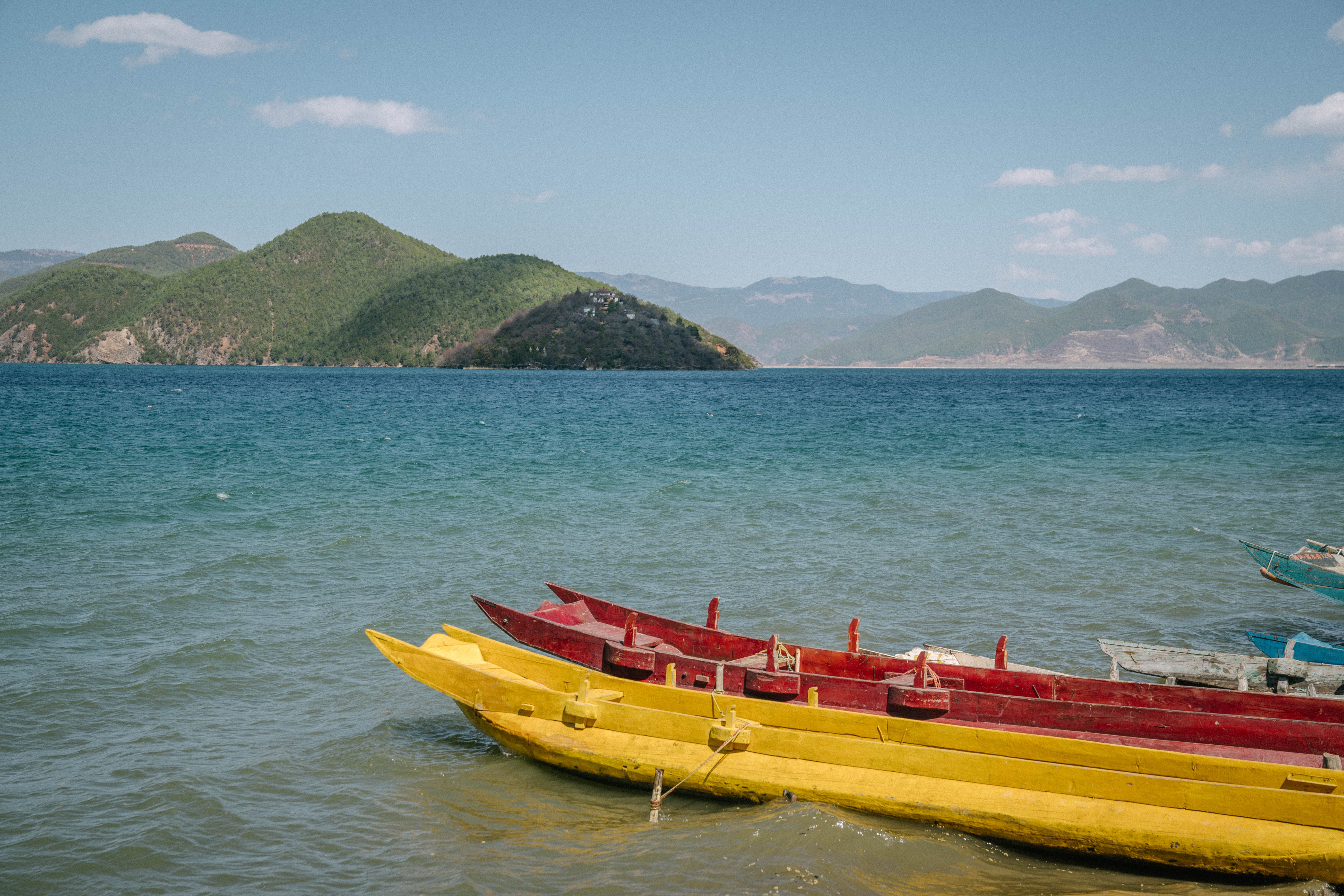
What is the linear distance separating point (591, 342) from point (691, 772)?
553 ft

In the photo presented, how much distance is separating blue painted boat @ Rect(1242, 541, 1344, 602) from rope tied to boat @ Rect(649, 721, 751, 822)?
35.2ft

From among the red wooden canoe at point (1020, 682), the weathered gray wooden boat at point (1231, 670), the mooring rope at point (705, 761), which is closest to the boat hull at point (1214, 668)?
the weathered gray wooden boat at point (1231, 670)

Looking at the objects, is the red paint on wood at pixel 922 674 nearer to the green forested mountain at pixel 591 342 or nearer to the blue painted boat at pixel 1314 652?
the blue painted boat at pixel 1314 652

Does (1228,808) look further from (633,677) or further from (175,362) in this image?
(175,362)

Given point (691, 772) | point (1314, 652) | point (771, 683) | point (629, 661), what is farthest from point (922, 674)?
point (1314, 652)

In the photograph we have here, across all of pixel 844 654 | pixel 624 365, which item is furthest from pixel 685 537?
pixel 624 365

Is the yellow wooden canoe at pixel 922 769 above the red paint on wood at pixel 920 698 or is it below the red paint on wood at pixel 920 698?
below

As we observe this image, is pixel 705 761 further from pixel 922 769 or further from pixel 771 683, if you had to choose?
pixel 922 769

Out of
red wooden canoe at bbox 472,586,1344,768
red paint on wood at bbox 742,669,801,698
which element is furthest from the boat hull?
red paint on wood at bbox 742,669,801,698

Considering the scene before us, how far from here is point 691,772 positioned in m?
7.84

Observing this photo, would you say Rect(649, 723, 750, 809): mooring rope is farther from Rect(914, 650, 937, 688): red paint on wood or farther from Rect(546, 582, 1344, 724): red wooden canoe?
Rect(914, 650, 937, 688): red paint on wood

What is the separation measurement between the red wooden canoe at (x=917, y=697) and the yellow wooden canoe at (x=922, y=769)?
1.84 feet

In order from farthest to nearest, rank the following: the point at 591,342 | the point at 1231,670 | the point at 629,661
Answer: the point at 591,342, the point at 1231,670, the point at 629,661

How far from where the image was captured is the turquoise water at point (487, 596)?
7.22m
